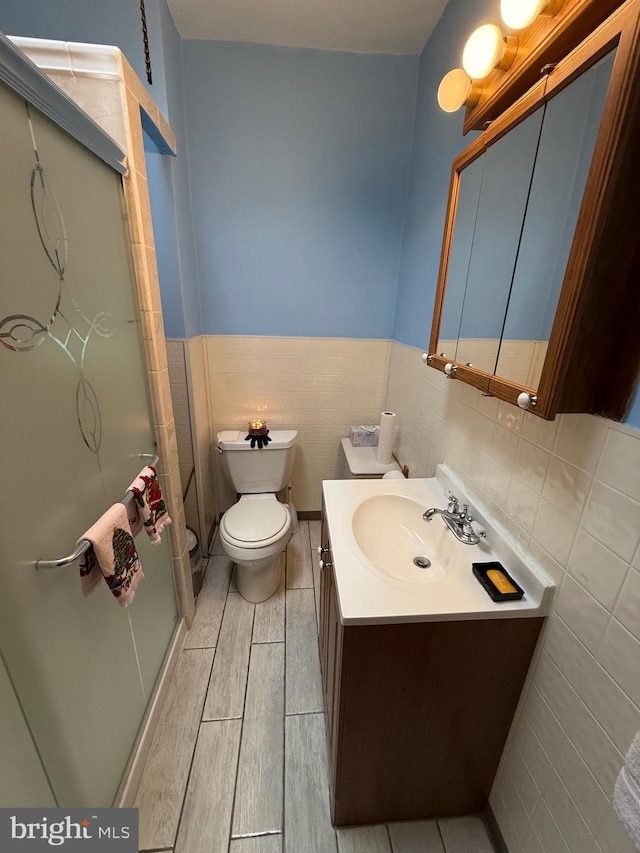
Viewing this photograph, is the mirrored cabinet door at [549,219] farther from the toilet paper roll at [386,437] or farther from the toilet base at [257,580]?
the toilet base at [257,580]

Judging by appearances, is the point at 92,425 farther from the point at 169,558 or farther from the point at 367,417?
the point at 367,417

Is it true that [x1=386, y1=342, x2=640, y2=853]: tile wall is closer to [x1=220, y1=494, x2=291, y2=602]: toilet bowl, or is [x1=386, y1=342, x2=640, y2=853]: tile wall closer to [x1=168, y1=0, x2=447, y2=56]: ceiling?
[x1=220, y1=494, x2=291, y2=602]: toilet bowl

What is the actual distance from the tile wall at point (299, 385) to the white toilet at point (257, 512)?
148 mm

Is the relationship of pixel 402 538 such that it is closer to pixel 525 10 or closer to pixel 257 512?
pixel 257 512

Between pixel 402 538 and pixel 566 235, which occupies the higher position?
pixel 566 235

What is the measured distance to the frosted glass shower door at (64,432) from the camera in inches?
24.6

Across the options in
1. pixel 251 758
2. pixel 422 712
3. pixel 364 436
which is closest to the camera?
pixel 422 712

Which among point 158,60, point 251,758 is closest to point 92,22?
point 158,60

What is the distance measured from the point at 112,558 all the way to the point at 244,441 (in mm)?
1185

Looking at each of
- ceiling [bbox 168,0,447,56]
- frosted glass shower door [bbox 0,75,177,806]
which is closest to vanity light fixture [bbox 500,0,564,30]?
frosted glass shower door [bbox 0,75,177,806]

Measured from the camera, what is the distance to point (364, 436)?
6.93 feet

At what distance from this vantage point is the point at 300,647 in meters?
1.56

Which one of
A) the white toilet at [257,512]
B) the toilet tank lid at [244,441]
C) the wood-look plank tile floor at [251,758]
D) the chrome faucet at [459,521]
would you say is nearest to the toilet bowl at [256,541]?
the white toilet at [257,512]

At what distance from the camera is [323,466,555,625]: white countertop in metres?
0.77
